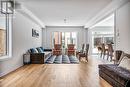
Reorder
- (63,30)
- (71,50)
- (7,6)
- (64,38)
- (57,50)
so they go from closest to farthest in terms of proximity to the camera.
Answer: (7,6) < (57,50) < (71,50) < (63,30) < (64,38)

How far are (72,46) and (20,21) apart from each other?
728 cm

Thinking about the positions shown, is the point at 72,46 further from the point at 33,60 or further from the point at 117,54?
the point at 117,54

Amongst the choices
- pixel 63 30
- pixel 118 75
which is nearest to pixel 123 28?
pixel 118 75

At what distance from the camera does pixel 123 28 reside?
18.1ft

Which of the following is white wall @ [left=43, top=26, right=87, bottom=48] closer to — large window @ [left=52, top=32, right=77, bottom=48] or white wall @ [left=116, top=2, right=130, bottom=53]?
large window @ [left=52, top=32, right=77, bottom=48]

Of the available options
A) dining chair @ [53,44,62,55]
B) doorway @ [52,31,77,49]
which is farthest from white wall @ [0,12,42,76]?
doorway @ [52,31,77,49]

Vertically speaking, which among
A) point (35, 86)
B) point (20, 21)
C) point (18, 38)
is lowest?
point (35, 86)

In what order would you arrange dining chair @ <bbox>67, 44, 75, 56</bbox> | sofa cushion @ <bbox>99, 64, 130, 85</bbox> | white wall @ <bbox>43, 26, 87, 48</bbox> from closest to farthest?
sofa cushion @ <bbox>99, 64, 130, 85</bbox>
dining chair @ <bbox>67, 44, 75, 56</bbox>
white wall @ <bbox>43, 26, 87, 48</bbox>

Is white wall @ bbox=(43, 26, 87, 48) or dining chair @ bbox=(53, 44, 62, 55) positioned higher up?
white wall @ bbox=(43, 26, 87, 48)

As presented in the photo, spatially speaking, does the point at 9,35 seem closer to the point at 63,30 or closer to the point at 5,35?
the point at 5,35

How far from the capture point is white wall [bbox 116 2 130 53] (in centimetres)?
514

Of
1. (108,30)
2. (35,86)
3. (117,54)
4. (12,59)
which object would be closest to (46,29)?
(108,30)

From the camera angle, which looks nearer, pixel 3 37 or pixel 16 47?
pixel 3 37

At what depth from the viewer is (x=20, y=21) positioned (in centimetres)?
722
